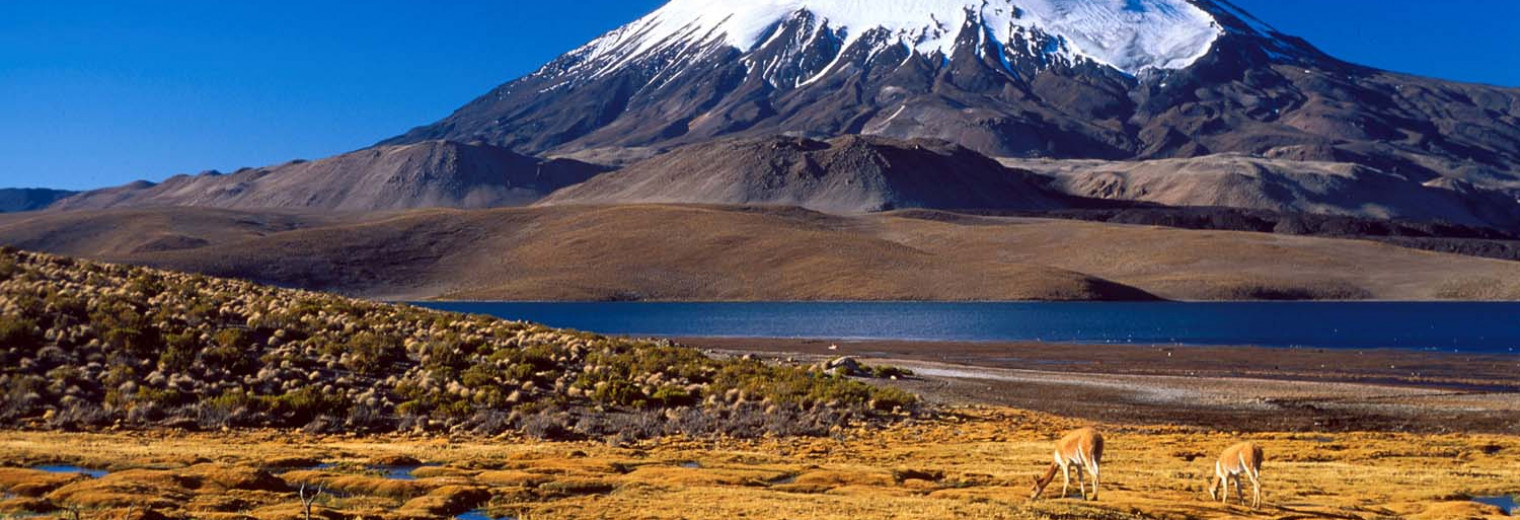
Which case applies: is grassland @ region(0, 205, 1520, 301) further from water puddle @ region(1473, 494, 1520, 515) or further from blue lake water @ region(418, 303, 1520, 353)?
water puddle @ region(1473, 494, 1520, 515)

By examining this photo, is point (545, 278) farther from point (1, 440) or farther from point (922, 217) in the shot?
point (1, 440)

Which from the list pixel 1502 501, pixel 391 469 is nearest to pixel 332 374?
pixel 391 469

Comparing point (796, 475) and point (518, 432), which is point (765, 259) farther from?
point (796, 475)

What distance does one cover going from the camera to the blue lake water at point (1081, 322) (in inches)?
3125

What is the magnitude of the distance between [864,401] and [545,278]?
383 ft

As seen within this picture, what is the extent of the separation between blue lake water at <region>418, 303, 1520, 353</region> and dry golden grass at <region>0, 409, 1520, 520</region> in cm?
4629

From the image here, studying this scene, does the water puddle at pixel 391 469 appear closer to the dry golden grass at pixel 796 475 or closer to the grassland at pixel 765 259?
the dry golden grass at pixel 796 475

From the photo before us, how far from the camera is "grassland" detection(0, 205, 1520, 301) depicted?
5595 inches

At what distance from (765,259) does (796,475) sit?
132 metres

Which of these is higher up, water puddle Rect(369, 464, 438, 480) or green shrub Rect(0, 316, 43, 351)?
green shrub Rect(0, 316, 43, 351)

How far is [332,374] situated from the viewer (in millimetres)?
36281

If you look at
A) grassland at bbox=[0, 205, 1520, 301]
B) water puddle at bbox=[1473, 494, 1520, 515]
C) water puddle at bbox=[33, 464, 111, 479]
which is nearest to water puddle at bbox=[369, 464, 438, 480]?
water puddle at bbox=[33, 464, 111, 479]

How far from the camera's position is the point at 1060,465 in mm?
20109

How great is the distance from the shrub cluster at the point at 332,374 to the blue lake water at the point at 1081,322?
1571 inches
